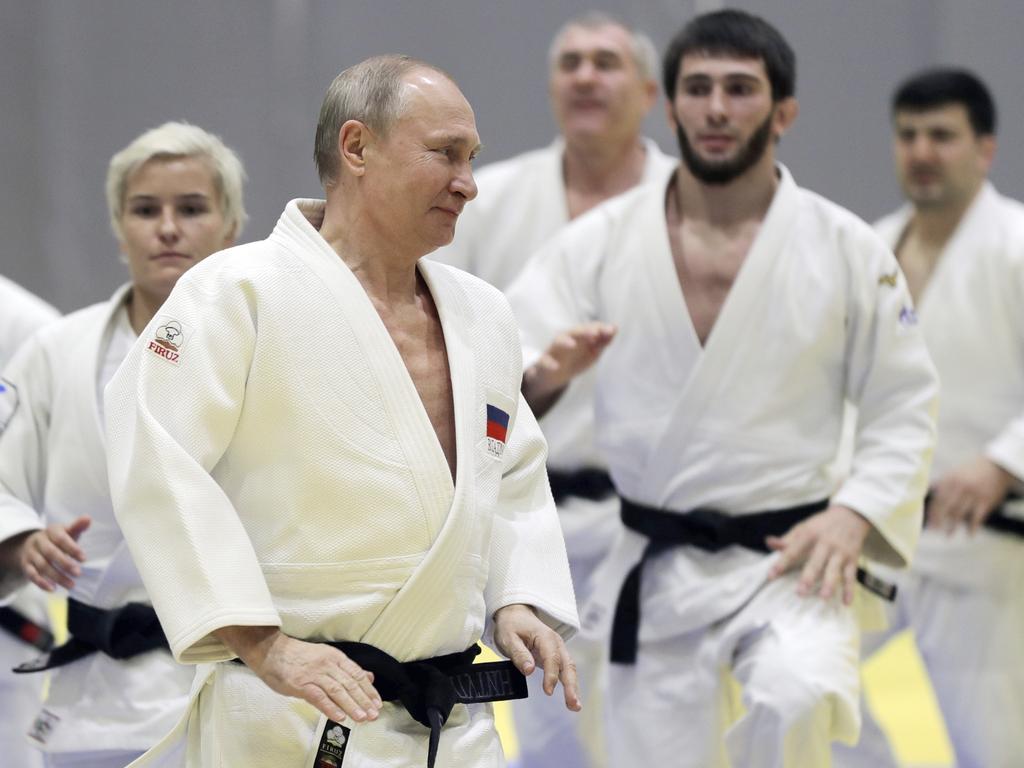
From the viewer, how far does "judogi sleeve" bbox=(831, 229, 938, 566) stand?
3.85 m

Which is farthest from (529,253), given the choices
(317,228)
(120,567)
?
(317,228)

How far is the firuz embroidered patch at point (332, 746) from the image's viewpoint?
2.39 meters

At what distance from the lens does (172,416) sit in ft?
7.61

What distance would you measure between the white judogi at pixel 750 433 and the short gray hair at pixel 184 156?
95 cm

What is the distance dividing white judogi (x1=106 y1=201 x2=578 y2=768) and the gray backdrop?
4.69 meters

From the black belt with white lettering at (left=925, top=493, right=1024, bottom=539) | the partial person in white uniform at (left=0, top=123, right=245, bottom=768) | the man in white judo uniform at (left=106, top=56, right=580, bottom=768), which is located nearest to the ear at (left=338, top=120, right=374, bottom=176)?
the man in white judo uniform at (left=106, top=56, right=580, bottom=768)

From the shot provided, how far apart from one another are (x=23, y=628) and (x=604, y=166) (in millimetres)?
2465

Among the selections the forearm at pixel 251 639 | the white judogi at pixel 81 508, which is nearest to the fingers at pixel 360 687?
the forearm at pixel 251 639

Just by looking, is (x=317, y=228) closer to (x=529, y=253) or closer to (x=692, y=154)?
(x=692, y=154)

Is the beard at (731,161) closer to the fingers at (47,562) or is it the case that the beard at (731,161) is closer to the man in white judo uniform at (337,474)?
the man in white judo uniform at (337,474)

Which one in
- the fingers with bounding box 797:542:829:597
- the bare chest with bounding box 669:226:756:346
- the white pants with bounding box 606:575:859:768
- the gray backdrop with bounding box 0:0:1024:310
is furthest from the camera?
the gray backdrop with bounding box 0:0:1024:310

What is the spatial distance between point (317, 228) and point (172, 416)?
46cm

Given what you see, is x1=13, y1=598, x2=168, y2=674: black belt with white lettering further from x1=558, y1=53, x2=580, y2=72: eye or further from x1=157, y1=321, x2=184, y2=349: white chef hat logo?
x1=558, y1=53, x2=580, y2=72: eye

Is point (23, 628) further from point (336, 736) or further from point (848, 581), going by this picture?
point (848, 581)
